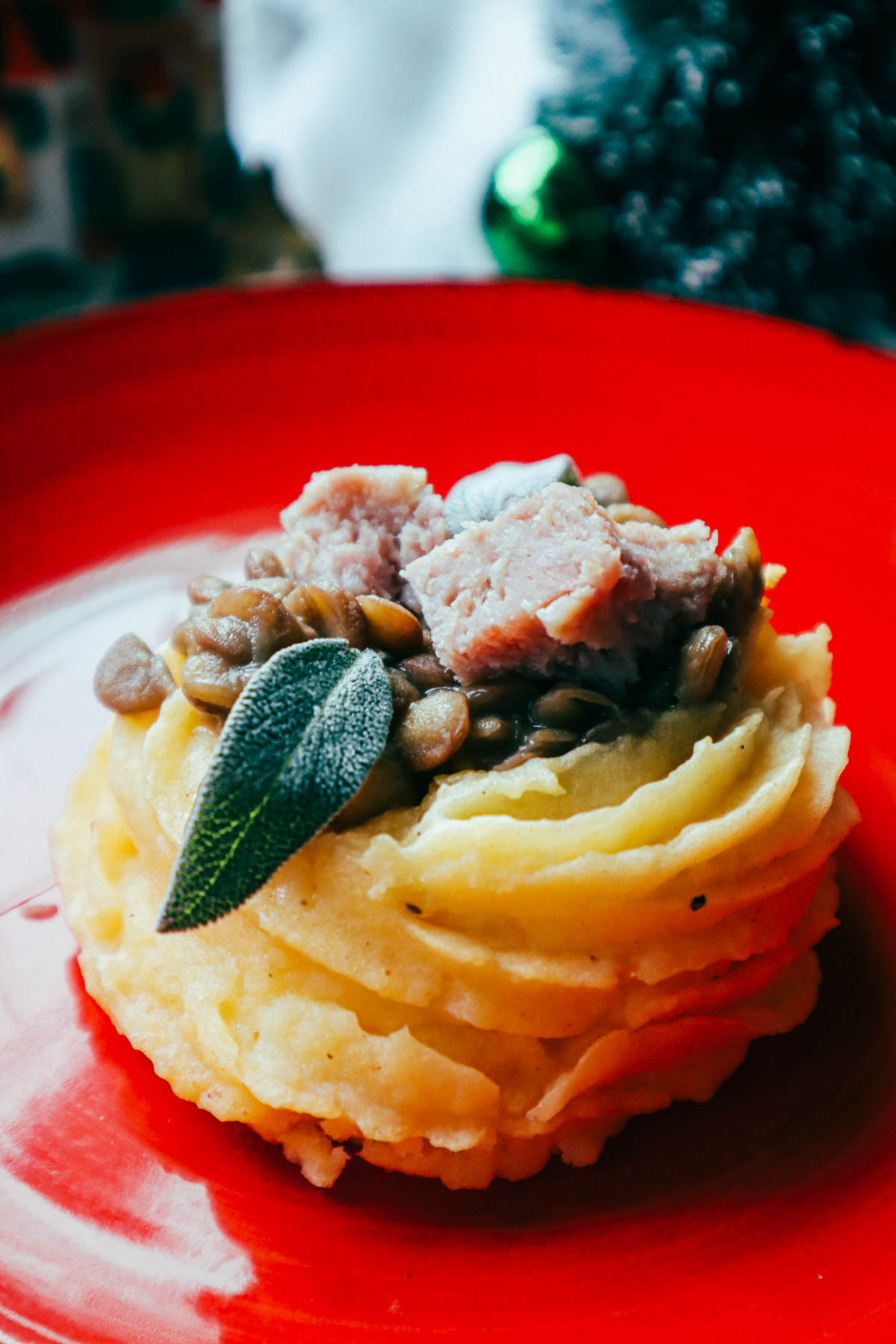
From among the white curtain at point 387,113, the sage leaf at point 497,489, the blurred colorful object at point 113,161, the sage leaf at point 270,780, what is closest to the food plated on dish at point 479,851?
the sage leaf at point 270,780

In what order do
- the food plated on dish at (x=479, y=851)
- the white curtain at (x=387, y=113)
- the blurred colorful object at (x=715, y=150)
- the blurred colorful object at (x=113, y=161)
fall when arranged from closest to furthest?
the food plated on dish at (x=479, y=851) < the blurred colorful object at (x=715, y=150) < the blurred colorful object at (x=113, y=161) < the white curtain at (x=387, y=113)

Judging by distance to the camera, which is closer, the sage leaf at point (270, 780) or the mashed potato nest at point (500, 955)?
the sage leaf at point (270, 780)

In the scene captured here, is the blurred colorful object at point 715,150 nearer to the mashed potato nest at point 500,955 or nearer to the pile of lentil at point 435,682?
the pile of lentil at point 435,682

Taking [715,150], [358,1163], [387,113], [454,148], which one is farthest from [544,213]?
[358,1163]

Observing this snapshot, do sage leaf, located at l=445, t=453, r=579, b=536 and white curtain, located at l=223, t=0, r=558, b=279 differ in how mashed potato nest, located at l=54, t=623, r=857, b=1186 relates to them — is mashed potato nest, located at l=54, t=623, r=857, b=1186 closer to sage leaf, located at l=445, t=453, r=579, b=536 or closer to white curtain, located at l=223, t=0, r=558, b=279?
sage leaf, located at l=445, t=453, r=579, b=536

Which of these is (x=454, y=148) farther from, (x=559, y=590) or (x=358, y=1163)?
(x=358, y=1163)

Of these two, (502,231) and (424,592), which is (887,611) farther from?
(502,231)

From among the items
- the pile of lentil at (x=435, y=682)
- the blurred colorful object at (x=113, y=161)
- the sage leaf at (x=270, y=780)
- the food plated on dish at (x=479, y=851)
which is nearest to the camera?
the sage leaf at (x=270, y=780)
